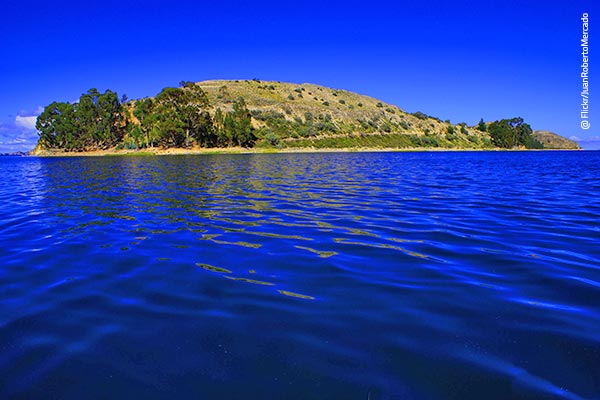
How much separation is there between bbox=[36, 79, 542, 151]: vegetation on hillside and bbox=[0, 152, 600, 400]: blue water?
6793 centimetres

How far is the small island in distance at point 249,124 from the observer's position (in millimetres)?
75375

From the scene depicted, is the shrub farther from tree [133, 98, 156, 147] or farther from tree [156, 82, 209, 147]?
tree [133, 98, 156, 147]

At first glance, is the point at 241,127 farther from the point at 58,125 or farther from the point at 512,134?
the point at 512,134

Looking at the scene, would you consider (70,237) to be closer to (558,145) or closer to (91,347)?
(91,347)

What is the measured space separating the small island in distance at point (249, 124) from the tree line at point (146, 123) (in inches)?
7.5

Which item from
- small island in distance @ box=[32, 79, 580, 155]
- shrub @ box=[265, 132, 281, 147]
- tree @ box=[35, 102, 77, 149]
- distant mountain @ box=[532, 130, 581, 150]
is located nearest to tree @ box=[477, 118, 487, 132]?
small island in distance @ box=[32, 79, 580, 155]

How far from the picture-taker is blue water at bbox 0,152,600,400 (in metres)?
3.14

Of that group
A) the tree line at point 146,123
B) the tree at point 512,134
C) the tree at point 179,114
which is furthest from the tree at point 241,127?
the tree at point 512,134

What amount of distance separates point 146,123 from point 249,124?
65.7ft

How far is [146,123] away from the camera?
74.1m

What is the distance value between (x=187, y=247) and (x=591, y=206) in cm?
1256

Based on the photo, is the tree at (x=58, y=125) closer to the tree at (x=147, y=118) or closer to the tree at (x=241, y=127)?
the tree at (x=147, y=118)

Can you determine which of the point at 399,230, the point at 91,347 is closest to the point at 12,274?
the point at 91,347

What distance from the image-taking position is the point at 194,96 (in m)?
74.2
